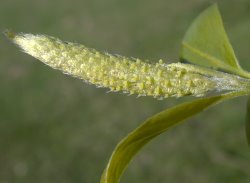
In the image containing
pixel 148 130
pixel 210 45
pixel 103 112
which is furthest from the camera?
pixel 103 112

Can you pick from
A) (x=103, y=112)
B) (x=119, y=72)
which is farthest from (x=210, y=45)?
(x=103, y=112)

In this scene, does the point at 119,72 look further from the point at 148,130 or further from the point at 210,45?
the point at 210,45

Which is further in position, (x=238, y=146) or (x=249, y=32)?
(x=249, y=32)

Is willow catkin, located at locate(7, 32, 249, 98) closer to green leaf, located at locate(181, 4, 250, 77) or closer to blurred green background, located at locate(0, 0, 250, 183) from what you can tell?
green leaf, located at locate(181, 4, 250, 77)

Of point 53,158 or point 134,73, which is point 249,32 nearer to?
point 53,158

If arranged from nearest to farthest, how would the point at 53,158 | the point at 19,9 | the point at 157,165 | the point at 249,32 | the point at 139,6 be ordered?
the point at 157,165, the point at 53,158, the point at 249,32, the point at 139,6, the point at 19,9

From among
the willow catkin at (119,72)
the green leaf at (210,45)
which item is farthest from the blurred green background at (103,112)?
the willow catkin at (119,72)

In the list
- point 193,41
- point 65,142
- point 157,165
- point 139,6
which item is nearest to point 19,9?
point 139,6
